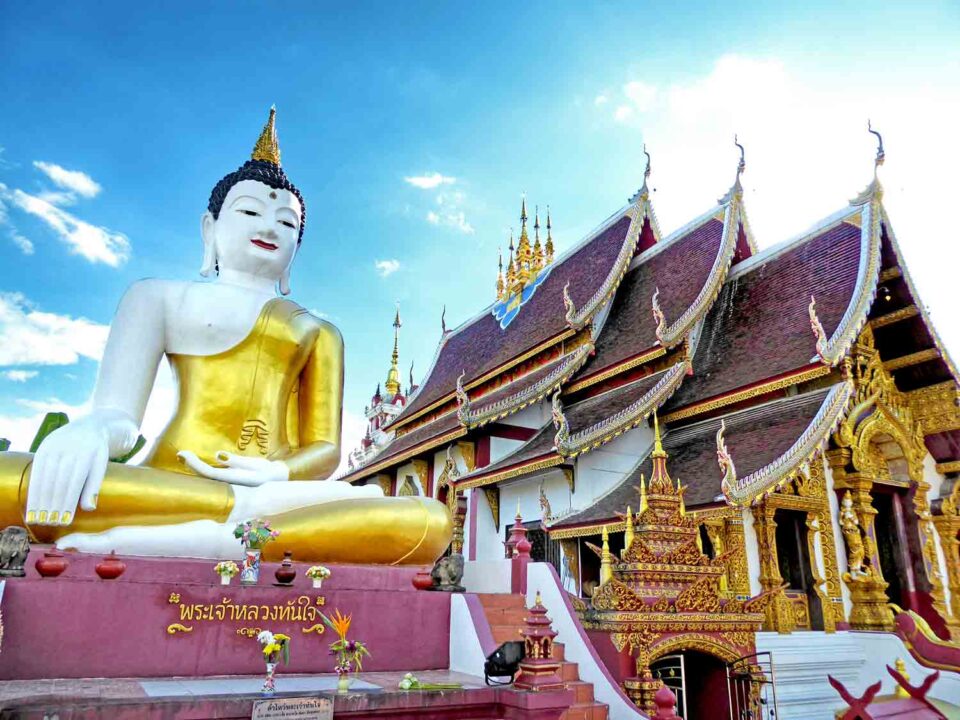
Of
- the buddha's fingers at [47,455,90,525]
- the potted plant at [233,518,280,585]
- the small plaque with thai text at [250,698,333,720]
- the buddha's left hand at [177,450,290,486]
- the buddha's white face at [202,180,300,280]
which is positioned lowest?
the small plaque with thai text at [250,698,333,720]

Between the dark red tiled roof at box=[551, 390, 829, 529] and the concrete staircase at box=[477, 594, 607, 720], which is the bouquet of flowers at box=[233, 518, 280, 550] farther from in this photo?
the dark red tiled roof at box=[551, 390, 829, 529]

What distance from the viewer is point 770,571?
6.73m

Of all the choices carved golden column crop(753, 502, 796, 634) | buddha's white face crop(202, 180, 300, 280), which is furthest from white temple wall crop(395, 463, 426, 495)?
buddha's white face crop(202, 180, 300, 280)

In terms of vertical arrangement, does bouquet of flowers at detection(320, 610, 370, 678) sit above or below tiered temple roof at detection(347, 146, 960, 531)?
below

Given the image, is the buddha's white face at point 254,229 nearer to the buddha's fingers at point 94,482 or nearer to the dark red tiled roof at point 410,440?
the buddha's fingers at point 94,482

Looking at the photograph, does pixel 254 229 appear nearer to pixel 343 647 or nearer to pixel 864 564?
pixel 343 647

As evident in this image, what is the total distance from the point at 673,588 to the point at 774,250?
582cm

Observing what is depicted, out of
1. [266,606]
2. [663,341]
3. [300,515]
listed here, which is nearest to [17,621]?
[266,606]

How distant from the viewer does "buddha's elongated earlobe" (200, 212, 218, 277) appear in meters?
5.36

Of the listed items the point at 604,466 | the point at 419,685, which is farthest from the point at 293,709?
the point at 604,466

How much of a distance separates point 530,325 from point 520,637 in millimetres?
7896

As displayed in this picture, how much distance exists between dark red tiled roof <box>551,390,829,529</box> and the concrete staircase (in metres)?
2.29

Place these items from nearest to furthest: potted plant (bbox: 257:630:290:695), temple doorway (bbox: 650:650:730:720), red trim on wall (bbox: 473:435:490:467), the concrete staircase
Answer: potted plant (bbox: 257:630:290:695) < the concrete staircase < temple doorway (bbox: 650:650:730:720) < red trim on wall (bbox: 473:435:490:467)

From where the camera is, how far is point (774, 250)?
31.1ft
